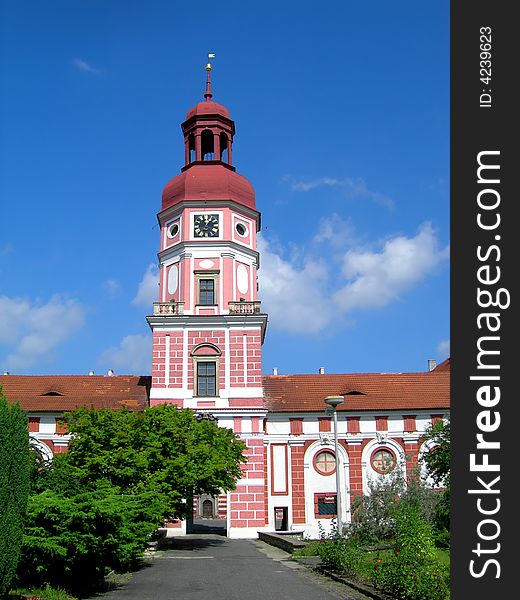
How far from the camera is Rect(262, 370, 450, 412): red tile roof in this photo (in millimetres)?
40875

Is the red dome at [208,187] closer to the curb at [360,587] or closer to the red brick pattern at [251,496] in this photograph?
the red brick pattern at [251,496]

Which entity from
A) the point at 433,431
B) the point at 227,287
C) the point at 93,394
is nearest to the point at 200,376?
the point at 227,287

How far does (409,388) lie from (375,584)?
1130 inches

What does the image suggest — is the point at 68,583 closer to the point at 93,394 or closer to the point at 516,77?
the point at 516,77

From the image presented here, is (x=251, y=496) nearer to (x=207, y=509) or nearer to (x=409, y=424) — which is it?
(x=409, y=424)

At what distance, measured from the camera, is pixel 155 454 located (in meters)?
28.3

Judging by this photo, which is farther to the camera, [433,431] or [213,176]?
[213,176]

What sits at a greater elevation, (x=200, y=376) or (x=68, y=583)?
(x=200, y=376)

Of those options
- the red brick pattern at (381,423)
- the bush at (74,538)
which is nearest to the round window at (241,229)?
the red brick pattern at (381,423)

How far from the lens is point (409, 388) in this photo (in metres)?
43.1

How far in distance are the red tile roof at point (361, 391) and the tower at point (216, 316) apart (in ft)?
12.6

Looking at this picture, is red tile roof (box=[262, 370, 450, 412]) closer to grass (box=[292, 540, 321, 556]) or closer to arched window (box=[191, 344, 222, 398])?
arched window (box=[191, 344, 222, 398])

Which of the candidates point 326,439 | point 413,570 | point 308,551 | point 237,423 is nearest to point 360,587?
point 413,570

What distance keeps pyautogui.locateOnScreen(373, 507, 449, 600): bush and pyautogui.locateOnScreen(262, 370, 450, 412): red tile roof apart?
25.6 metres
